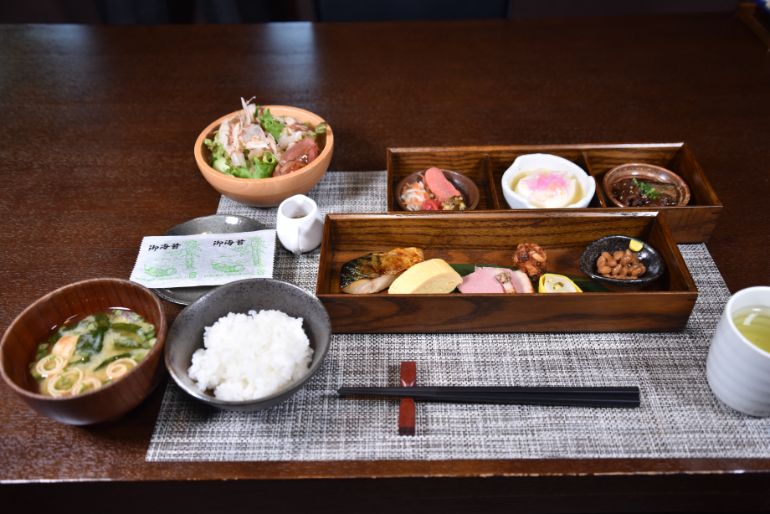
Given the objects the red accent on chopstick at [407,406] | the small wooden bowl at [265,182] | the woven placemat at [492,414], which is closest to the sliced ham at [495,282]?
the woven placemat at [492,414]

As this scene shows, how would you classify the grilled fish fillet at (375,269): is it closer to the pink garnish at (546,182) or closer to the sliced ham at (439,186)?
the sliced ham at (439,186)

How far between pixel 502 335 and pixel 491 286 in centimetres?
12

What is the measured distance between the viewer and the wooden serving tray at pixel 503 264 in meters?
1.24

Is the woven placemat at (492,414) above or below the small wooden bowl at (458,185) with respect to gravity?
below

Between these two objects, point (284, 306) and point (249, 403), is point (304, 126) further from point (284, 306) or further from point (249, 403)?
point (249, 403)

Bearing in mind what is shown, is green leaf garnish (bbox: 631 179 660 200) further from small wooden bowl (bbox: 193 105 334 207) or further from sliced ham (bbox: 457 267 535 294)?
small wooden bowl (bbox: 193 105 334 207)

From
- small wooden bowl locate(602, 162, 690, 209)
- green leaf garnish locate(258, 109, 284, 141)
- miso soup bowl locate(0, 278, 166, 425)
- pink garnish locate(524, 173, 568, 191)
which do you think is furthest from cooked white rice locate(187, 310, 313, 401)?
small wooden bowl locate(602, 162, 690, 209)

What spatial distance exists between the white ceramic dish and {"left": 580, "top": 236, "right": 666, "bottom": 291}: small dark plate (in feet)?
0.53

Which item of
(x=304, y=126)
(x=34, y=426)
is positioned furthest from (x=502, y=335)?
(x=34, y=426)

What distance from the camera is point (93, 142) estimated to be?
1977 mm

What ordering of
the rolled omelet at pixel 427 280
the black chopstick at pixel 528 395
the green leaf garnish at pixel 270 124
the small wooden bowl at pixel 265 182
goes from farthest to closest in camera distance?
the green leaf garnish at pixel 270 124, the small wooden bowl at pixel 265 182, the rolled omelet at pixel 427 280, the black chopstick at pixel 528 395

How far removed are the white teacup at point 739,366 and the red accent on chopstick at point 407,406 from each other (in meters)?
0.62

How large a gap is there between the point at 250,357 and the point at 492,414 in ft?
1.66

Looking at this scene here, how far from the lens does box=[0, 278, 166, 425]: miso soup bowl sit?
1042 millimetres
